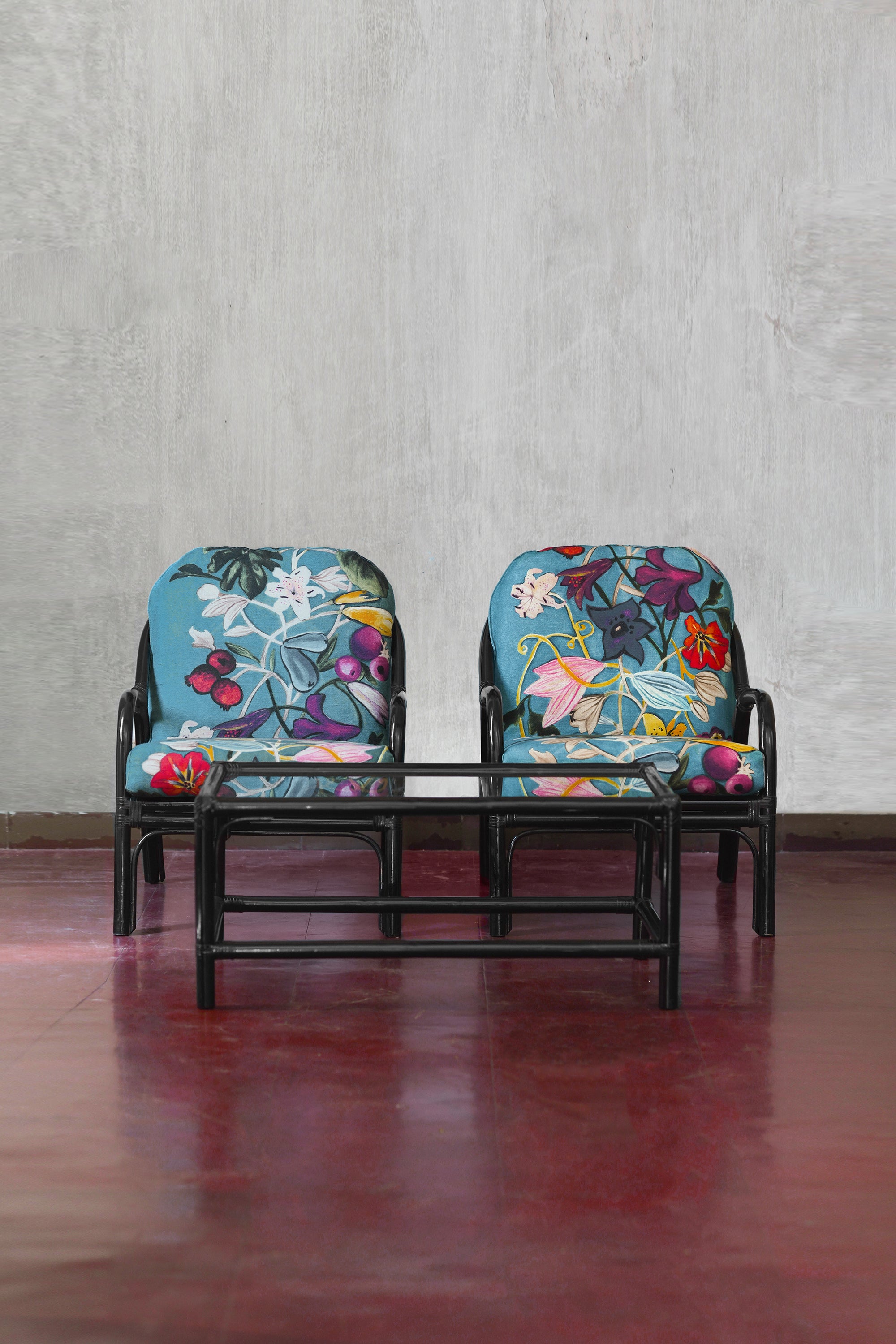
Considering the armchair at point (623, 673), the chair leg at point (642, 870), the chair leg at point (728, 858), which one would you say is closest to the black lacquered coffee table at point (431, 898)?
the chair leg at point (642, 870)

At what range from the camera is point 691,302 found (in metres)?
4.14

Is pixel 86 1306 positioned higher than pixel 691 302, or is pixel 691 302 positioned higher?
pixel 691 302

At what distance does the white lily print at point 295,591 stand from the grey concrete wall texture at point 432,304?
2.21 feet

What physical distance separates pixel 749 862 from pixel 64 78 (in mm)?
3498

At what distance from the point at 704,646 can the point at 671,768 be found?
712 mm

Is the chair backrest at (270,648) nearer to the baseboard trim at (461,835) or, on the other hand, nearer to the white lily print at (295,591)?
the white lily print at (295,591)

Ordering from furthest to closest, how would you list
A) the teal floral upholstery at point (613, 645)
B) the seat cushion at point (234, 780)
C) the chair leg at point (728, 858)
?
the chair leg at point (728, 858), the teal floral upholstery at point (613, 645), the seat cushion at point (234, 780)

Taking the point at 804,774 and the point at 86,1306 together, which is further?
the point at 804,774

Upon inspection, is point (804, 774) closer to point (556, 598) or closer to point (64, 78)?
point (556, 598)

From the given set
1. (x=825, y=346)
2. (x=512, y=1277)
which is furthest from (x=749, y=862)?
(x=512, y=1277)

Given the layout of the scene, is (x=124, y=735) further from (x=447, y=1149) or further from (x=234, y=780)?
(x=447, y=1149)

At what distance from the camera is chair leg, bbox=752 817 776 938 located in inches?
116

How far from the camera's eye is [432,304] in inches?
163

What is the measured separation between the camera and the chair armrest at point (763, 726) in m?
2.92
